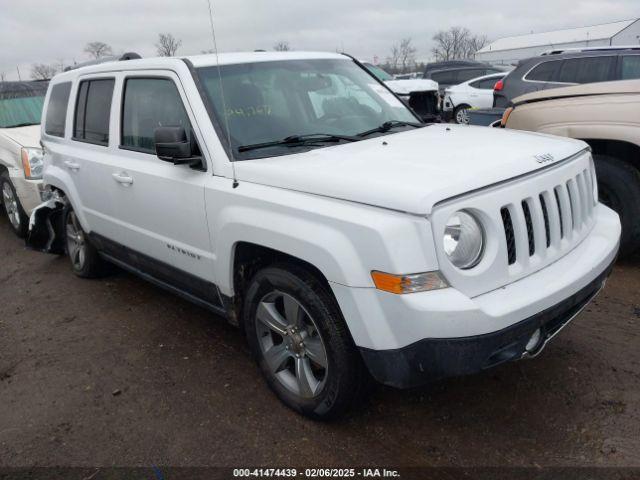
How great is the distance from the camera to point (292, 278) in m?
2.68

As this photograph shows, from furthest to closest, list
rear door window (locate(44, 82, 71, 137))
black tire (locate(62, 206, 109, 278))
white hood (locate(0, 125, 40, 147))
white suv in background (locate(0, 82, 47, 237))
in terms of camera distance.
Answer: white hood (locate(0, 125, 40, 147))
white suv in background (locate(0, 82, 47, 237))
black tire (locate(62, 206, 109, 278))
rear door window (locate(44, 82, 71, 137))

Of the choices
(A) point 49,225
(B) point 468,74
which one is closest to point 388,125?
(A) point 49,225

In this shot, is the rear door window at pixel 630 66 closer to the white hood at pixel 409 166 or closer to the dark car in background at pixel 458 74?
the white hood at pixel 409 166

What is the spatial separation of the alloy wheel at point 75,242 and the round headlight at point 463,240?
3808mm

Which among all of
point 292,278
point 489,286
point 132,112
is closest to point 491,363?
point 489,286

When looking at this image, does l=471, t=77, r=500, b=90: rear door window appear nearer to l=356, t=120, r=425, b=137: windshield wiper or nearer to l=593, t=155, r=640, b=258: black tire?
l=593, t=155, r=640, b=258: black tire

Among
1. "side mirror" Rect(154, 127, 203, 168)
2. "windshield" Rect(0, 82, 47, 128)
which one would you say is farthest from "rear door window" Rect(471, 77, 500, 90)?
"side mirror" Rect(154, 127, 203, 168)

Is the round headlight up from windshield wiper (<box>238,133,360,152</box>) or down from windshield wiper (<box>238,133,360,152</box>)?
down

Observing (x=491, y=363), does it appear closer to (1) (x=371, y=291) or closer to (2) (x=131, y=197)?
(1) (x=371, y=291)

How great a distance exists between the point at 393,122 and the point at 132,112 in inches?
71.5

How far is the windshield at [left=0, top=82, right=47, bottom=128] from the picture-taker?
24.8ft

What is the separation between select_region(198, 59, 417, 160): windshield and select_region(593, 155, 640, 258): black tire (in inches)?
68.8

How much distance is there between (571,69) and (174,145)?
7.30 meters

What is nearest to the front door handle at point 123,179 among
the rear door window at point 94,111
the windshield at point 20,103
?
the rear door window at point 94,111
